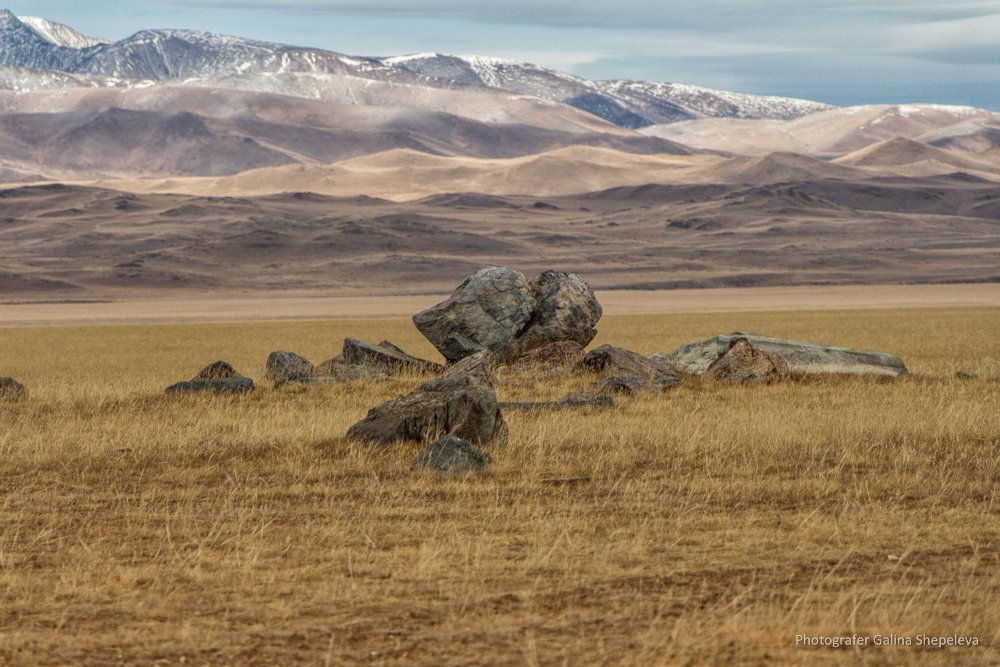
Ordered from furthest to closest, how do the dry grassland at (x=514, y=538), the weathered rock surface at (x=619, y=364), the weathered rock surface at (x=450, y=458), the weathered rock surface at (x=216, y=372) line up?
the weathered rock surface at (x=216, y=372) < the weathered rock surface at (x=619, y=364) < the weathered rock surface at (x=450, y=458) < the dry grassland at (x=514, y=538)

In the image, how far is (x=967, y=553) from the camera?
7.59 m

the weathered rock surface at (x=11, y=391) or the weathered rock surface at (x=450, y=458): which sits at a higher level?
the weathered rock surface at (x=450, y=458)

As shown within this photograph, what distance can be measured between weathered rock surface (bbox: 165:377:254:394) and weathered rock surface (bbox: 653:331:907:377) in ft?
26.4

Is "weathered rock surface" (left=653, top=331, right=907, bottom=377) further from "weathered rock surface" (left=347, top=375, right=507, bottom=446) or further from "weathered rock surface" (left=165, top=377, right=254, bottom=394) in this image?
"weathered rock surface" (left=347, top=375, right=507, bottom=446)

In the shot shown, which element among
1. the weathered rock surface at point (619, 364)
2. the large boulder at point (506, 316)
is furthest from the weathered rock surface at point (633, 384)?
the large boulder at point (506, 316)

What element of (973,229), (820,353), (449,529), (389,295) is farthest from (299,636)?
(973,229)

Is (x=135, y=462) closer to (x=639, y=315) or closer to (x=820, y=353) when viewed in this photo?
(x=820, y=353)

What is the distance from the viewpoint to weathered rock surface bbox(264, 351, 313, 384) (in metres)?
20.5

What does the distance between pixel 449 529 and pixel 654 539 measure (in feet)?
5.14

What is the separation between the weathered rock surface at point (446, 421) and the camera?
1223 cm

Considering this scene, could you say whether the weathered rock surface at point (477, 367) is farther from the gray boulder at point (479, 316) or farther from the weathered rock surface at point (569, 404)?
the gray boulder at point (479, 316)

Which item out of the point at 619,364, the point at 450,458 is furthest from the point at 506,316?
the point at 450,458

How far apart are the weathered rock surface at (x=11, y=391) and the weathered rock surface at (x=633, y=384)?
949cm

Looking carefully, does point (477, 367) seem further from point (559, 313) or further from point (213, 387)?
point (559, 313)
